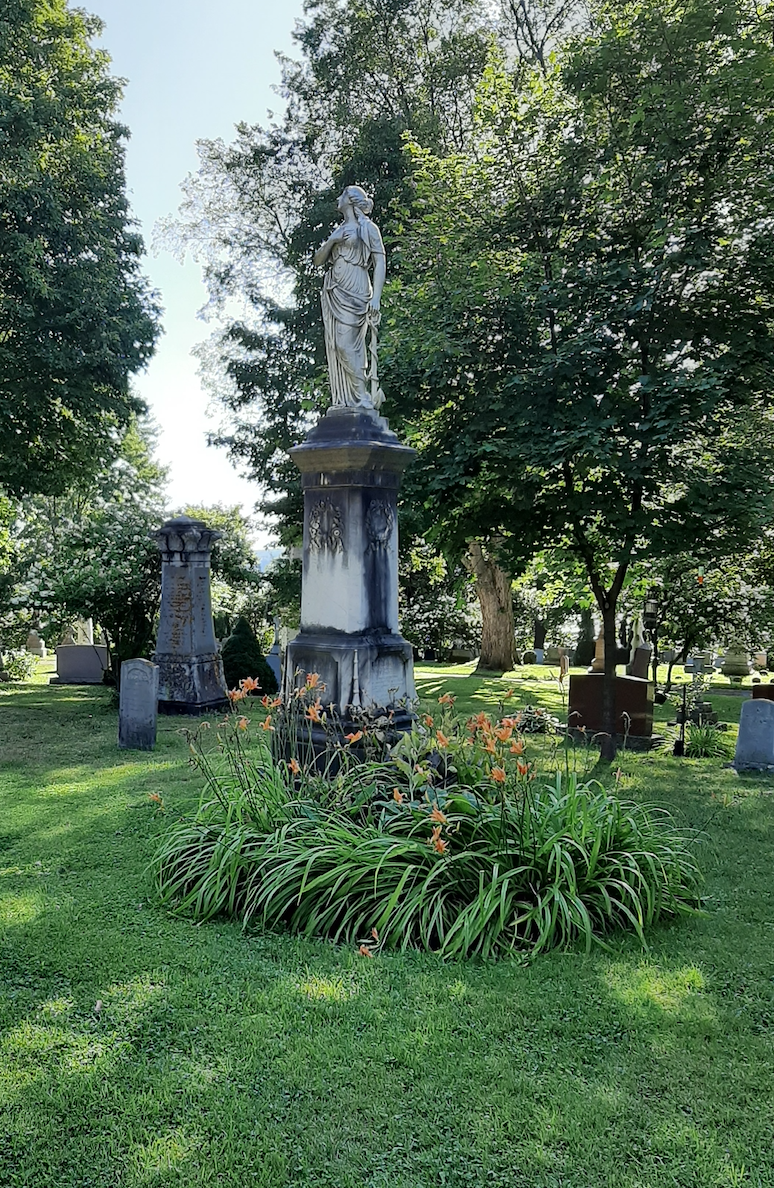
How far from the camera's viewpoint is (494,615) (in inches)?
749

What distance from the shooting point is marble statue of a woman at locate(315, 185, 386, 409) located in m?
6.52

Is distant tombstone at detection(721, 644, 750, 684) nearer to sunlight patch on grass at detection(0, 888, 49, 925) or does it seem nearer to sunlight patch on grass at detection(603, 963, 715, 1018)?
sunlight patch on grass at detection(603, 963, 715, 1018)

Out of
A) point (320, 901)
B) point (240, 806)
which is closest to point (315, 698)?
point (240, 806)

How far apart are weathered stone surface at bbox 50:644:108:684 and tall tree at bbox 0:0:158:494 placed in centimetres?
463

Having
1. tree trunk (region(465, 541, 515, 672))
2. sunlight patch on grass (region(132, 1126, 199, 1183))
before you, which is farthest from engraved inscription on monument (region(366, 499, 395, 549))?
tree trunk (region(465, 541, 515, 672))

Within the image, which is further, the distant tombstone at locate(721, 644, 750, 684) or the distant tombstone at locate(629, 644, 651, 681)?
the distant tombstone at locate(721, 644, 750, 684)

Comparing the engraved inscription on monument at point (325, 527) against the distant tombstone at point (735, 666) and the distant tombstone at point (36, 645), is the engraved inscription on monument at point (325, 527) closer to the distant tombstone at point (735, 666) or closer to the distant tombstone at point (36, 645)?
the distant tombstone at point (735, 666)

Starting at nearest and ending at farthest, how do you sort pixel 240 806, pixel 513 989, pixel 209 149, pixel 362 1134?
pixel 362 1134 → pixel 513 989 → pixel 240 806 → pixel 209 149

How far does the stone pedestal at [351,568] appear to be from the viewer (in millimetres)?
6004

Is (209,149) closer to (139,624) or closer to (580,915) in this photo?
(139,624)

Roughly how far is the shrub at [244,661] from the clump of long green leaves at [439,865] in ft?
28.8

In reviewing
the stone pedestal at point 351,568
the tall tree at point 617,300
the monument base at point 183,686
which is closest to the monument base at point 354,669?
the stone pedestal at point 351,568

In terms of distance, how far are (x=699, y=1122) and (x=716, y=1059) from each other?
0.41 m

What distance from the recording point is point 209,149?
67.9ft
